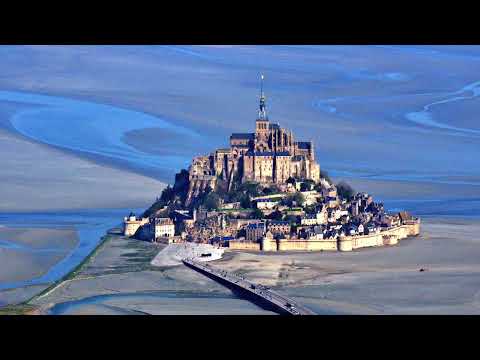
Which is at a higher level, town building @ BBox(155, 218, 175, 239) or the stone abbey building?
the stone abbey building

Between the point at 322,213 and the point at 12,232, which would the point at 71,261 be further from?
the point at 322,213

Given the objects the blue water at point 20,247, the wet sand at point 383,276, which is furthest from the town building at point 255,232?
the blue water at point 20,247

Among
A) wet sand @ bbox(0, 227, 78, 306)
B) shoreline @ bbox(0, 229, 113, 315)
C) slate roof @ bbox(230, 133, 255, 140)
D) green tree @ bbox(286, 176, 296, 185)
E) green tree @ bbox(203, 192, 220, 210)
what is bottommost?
shoreline @ bbox(0, 229, 113, 315)

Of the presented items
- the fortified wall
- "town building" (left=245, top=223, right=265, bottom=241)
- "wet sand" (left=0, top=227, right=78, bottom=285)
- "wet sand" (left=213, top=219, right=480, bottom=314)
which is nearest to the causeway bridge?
"wet sand" (left=213, top=219, right=480, bottom=314)

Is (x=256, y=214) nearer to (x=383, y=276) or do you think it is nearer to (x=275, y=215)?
(x=275, y=215)

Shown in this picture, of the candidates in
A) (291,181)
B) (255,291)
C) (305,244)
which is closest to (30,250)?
(305,244)

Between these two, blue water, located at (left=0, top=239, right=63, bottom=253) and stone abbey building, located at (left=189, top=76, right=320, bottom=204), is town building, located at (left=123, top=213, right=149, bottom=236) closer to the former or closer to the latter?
stone abbey building, located at (left=189, top=76, right=320, bottom=204)
